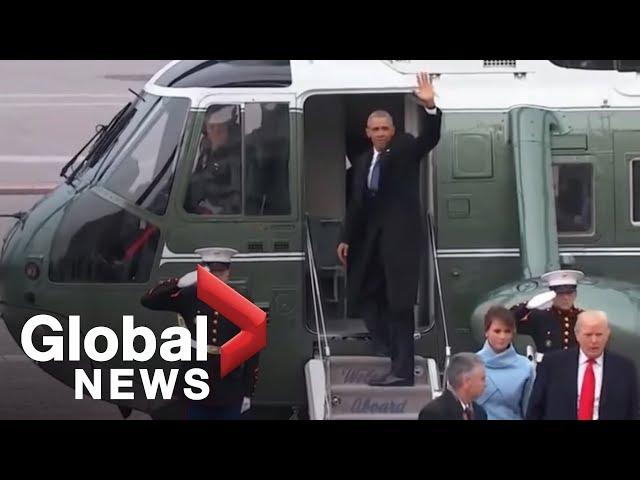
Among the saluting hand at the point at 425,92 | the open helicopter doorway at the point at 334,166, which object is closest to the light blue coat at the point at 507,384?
the open helicopter doorway at the point at 334,166

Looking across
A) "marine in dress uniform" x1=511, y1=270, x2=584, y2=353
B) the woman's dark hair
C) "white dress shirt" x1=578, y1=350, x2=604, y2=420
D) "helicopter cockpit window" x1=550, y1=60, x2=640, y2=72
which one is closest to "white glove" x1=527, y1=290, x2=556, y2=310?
"marine in dress uniform" x1=511, y1=270, x2=584, y2=353

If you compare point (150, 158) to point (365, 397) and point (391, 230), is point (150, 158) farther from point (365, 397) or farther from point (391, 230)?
point (365, 397)

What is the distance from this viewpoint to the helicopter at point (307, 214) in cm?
932

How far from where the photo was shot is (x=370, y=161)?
9211mm

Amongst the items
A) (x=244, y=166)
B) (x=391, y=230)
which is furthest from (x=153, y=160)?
(x=391, y=230)

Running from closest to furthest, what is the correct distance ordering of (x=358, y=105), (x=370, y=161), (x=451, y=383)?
1. (x=451, y=383)
2. (x=370, y=161)
3. (x=358, y=105)

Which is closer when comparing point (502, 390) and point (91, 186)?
point (502, 390)

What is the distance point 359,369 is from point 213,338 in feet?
3.25

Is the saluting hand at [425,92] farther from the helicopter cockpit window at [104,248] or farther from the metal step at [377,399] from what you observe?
the helicopter cockpit window at [104,248]

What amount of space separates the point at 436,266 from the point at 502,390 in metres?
1.04

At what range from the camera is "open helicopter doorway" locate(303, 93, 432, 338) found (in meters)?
9.79

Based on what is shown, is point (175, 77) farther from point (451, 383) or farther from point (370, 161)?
point (451, 383)

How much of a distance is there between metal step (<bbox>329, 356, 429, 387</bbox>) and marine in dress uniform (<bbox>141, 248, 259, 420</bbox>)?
51 centimetres

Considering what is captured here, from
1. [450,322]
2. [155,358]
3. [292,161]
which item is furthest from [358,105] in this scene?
[155,358]
